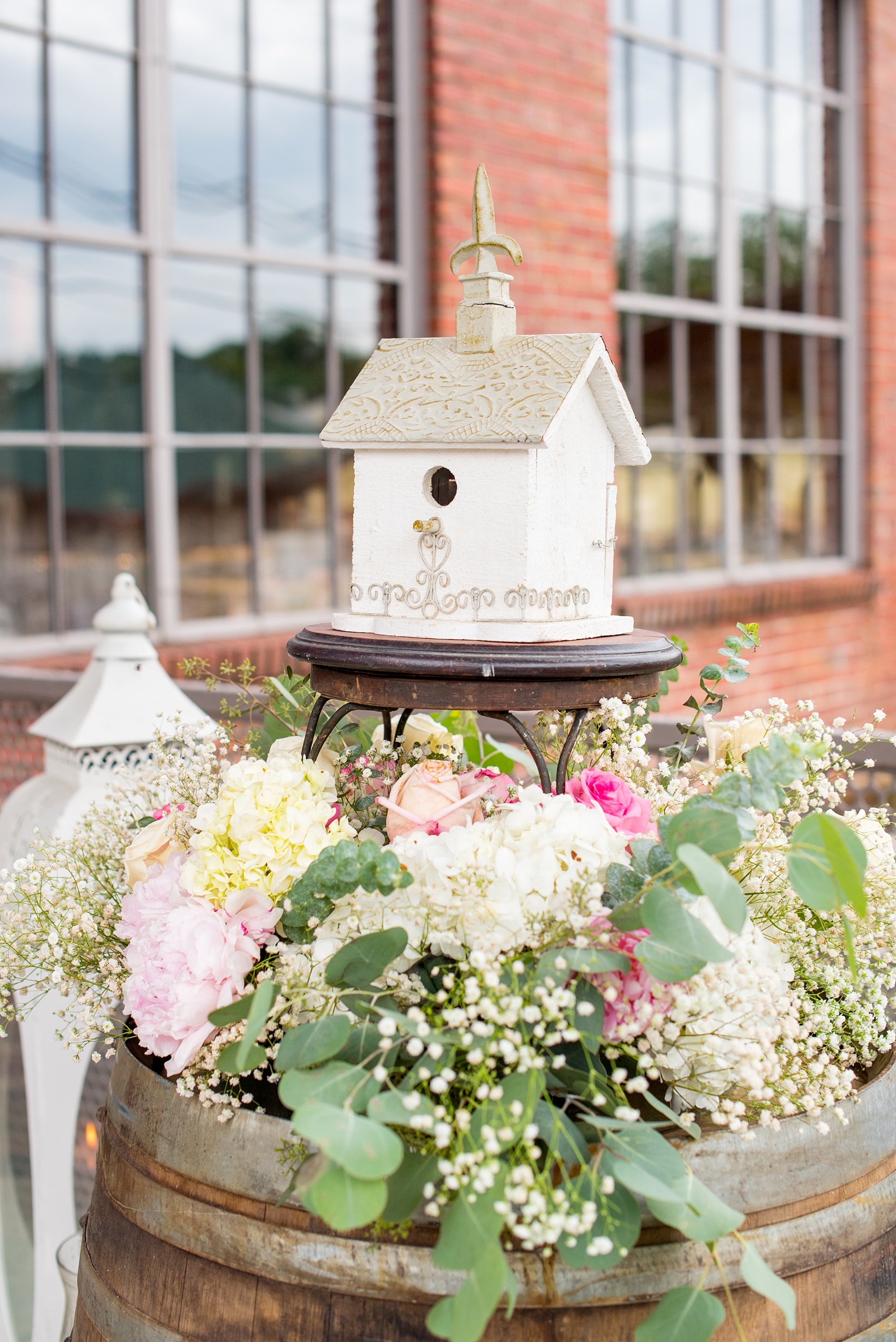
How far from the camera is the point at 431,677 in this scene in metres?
1.32

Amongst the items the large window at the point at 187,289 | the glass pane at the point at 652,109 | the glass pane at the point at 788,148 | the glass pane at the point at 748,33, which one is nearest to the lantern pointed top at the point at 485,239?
the large window at the point at 187,289

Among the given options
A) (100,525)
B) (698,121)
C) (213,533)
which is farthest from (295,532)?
(698,121)

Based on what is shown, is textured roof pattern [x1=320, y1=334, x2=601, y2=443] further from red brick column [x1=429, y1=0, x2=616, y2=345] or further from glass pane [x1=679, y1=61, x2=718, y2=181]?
glass pane [x1=679, y1=61, x2=718, y2=181]

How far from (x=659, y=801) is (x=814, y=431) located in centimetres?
503

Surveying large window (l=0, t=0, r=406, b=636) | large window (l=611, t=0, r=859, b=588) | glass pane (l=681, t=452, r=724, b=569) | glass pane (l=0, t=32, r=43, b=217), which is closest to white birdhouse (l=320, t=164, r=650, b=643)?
large window (l=0, t=0, r=406, b=636)

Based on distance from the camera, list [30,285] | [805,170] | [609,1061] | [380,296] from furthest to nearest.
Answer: [805,170], [380,296], [30,285], [609,1061]

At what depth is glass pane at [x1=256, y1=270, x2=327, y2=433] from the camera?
13.5 ft

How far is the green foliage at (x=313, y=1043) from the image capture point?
1.03m

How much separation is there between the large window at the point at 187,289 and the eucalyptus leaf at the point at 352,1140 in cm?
302

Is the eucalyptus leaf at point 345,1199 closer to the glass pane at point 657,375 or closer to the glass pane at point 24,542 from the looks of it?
the glass pane at point 24,542

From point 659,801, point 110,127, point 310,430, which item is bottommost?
point 659,801

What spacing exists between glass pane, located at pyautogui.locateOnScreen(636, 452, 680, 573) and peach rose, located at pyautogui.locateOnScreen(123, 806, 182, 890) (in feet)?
12.9

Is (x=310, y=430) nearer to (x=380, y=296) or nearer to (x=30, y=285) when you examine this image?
(x=380, y=296)

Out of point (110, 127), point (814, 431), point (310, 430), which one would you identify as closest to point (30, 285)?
point (110, 127)
